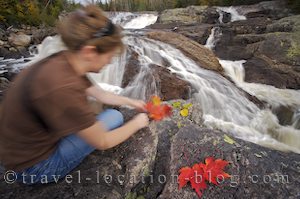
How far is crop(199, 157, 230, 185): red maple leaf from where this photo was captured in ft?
7.04

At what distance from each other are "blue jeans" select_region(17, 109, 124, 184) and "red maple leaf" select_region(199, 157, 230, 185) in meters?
0.89

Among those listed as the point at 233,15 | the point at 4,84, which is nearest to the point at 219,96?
the point at 4,84

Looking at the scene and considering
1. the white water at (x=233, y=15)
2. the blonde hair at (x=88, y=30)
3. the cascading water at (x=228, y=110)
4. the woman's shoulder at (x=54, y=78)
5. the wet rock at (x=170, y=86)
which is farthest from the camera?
the white water at (x=233, y=15)

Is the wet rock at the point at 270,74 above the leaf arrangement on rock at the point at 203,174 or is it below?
below

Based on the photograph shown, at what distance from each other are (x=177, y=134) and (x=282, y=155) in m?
1.03

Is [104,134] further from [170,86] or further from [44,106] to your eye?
[170,86]

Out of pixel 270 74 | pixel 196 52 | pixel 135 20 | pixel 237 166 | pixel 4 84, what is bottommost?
pixel 4 84

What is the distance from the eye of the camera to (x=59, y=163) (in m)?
1.99

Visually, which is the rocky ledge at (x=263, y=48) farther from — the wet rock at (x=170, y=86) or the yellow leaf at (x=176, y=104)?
the yellow leaf at (x=176, y=104)

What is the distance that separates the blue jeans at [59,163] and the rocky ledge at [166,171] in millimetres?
113

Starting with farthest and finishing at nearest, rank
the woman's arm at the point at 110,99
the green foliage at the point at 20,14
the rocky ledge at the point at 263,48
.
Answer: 1. the green foliage at the point at 20,14
2. the rocky ledge at the point at 263,48
3. the woman's arm at the point at 110,99

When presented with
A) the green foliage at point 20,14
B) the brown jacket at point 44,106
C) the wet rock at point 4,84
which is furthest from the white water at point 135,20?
the brown jacket at point 44,106

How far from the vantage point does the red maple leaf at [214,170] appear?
7.04 feet

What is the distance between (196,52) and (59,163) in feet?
22.3
